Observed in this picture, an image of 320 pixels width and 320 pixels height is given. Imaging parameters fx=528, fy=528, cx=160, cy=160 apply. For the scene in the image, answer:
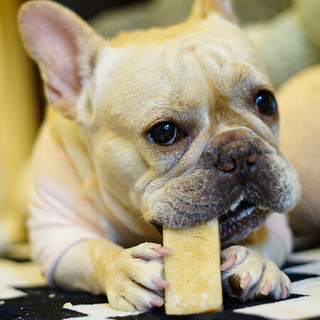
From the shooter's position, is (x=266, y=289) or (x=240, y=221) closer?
(x=266, y=289)

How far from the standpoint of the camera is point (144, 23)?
2.46 meters

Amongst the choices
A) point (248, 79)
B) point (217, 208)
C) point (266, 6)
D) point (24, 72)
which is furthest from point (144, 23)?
point (217, 208)

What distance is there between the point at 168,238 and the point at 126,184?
0.80 ft

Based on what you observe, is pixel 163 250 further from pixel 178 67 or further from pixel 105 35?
pixel 105 35

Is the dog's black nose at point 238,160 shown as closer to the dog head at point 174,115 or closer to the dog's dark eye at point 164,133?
the dog head at point 174,115

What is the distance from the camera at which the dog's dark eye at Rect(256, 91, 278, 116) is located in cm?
120

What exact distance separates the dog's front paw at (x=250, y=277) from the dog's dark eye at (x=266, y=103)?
38 cm

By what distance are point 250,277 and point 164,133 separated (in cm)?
36

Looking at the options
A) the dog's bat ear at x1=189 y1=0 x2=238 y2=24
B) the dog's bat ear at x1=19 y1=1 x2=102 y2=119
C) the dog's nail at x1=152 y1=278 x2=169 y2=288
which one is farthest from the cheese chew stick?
the dog's bat ear at x1=189 y1=0 x2=238 y2=24

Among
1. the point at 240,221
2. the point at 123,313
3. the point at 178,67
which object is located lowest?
the point at 123,313

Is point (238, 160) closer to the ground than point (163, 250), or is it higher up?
higher up

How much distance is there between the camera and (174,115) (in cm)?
109

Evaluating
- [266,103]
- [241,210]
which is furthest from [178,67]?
[241,210]

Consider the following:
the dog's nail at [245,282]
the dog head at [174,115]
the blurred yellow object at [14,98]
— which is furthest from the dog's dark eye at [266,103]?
the blurred yellow object at [14,98]
